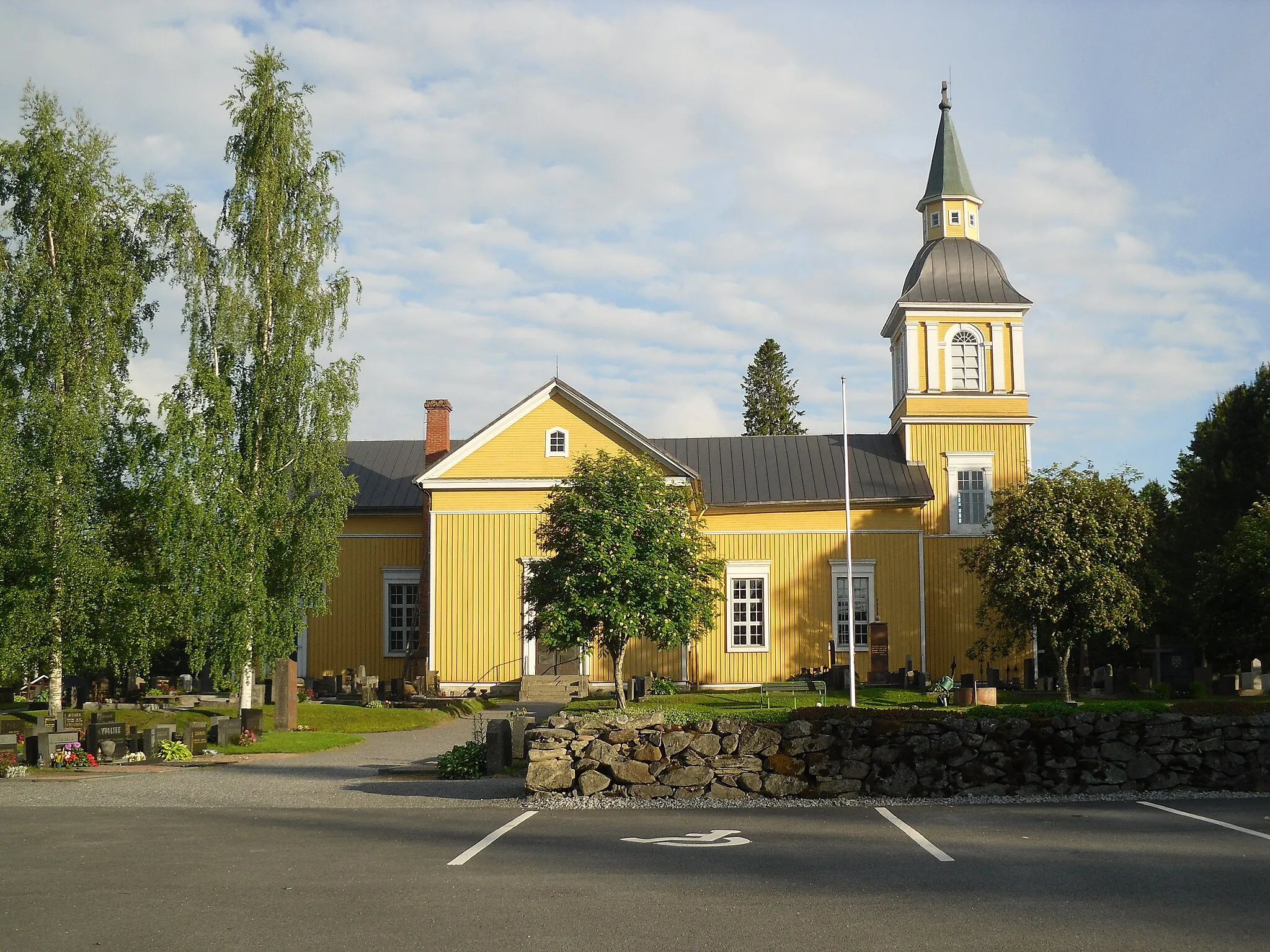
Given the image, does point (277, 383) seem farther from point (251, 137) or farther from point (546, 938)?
point (546, 938)

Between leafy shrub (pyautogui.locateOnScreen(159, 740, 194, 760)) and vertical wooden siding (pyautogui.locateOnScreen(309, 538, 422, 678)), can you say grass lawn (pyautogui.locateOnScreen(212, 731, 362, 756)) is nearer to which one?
leafy shrub (pyautogui.locateOnScreen(159, 740, 194, 760))

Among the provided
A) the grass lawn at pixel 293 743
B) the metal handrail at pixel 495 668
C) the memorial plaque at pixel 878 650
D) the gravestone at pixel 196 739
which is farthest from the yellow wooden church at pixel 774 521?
the gravestone at pixel 196 739

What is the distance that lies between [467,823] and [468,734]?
40.0 ft

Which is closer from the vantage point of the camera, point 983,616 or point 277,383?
point 277,383

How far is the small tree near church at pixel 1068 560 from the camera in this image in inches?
1155

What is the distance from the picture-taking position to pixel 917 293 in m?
36.8

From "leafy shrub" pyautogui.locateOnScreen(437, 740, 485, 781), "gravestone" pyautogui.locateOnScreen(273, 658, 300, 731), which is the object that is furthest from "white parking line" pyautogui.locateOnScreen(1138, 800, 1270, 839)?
"gravestone" pyautogui.locateOnScreen(273, 658, 300, 731)

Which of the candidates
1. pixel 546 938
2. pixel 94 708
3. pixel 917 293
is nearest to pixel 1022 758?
pixel 546 938

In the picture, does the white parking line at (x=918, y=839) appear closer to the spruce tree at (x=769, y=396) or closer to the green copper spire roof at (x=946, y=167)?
the green copper spire roof at (x=946, y=167)

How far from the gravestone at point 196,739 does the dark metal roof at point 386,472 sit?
15350mm

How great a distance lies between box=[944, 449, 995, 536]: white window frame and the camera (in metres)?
35.6

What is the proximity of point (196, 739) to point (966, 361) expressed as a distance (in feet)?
83.3

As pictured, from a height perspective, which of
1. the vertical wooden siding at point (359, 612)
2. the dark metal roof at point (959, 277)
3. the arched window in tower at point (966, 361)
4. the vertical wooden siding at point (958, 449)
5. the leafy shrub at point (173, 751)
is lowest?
the leafy shrub at point (173, 751)

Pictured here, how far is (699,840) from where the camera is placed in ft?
36.7
